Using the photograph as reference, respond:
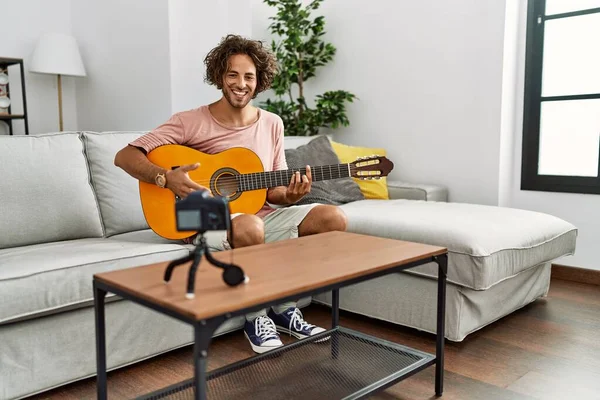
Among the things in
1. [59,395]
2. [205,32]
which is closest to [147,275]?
[59,395]

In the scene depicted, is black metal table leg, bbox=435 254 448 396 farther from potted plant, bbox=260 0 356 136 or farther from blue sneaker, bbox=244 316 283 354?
potted plant, bbox=260 0 356 136

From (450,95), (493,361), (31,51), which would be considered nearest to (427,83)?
(450,95)

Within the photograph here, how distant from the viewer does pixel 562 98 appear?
2977mm

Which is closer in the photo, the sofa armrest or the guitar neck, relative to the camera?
the guitar neck

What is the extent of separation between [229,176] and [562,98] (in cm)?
199

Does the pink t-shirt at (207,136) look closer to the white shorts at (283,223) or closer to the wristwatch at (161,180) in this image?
the white shorts at (283,223)

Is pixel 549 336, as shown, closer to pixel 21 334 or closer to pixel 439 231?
pixel 439 231

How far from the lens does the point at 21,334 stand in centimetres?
158

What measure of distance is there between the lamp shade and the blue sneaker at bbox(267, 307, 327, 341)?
3111mm

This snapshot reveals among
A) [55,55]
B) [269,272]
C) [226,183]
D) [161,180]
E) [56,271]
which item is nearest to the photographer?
[269,272]

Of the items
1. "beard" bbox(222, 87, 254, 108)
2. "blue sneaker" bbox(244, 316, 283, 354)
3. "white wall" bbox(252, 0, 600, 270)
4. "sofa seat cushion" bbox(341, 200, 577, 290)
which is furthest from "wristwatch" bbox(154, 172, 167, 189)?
"white wall" bbox(252, 0, 600, 270)

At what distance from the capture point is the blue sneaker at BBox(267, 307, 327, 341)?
208cm

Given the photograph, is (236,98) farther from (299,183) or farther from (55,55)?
(55,55)

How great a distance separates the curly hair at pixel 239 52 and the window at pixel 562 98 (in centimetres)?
165
